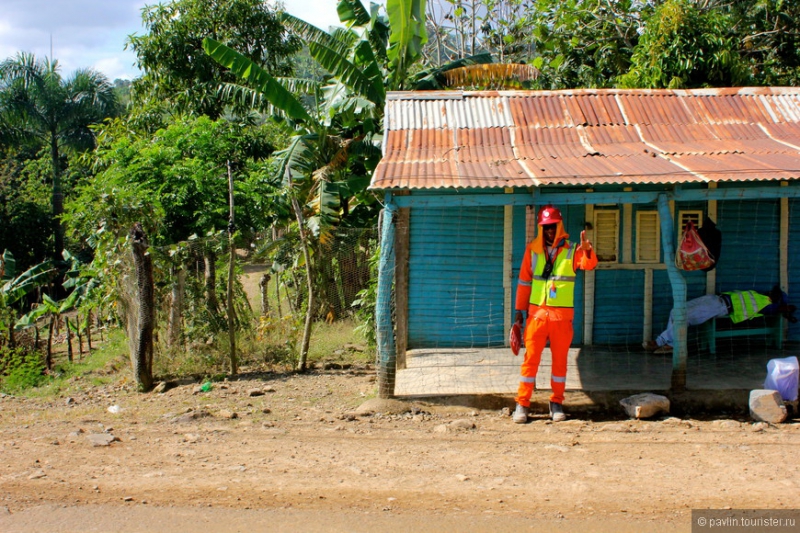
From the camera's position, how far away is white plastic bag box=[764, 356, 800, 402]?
21.4 ft

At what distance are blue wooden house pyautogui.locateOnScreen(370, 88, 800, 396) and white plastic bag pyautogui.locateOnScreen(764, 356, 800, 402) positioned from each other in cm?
139

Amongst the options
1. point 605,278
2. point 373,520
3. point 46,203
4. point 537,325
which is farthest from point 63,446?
point 46,203

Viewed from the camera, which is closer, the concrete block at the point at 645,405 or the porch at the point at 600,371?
the concrete block at the point at 645,405

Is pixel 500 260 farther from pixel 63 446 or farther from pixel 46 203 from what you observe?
pixel 46 203

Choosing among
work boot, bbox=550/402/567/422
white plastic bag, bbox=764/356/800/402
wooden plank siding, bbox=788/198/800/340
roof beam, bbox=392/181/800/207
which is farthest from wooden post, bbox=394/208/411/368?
wooden plank siding, bbox=788/198/800/340

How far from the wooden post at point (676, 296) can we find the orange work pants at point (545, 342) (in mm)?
1154

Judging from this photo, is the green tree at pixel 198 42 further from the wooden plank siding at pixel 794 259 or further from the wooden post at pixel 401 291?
the wooden plank siding at pixel 794 259

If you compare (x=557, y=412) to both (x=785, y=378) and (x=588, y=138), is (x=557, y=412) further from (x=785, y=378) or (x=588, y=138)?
(x=588, y=138)

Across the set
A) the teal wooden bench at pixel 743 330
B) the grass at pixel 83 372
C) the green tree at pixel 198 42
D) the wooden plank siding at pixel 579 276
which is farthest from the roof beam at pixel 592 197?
the green tree at pixel 198 42

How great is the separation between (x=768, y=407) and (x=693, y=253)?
5.43ft

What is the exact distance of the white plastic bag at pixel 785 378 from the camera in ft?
21.4

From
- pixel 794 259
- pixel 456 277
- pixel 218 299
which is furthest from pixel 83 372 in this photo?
pixel 794 259

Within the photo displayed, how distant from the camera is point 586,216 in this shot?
8.23 meters

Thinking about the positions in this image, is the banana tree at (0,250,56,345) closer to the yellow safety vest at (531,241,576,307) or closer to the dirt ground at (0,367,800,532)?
the dirt ground at (0,367,800,532)
